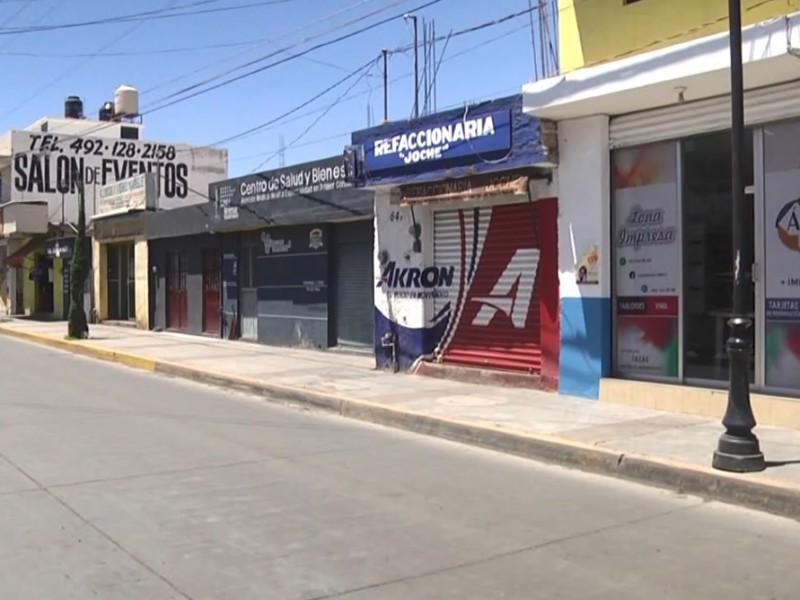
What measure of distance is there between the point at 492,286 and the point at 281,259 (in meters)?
8.00

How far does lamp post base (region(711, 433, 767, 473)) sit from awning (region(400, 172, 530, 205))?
18.0 feet

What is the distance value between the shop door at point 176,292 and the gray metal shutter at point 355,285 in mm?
8534

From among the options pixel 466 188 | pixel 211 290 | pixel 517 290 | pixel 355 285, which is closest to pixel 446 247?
pixel 466 188

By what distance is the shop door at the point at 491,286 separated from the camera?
12.8m

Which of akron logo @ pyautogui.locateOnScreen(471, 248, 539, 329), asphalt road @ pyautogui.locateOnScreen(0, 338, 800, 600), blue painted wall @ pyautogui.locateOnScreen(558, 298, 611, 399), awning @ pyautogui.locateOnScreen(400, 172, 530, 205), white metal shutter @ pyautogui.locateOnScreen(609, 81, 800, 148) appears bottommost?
asphalt road @ pyautogui.locateOnScreen(0, 338, 800, 600)

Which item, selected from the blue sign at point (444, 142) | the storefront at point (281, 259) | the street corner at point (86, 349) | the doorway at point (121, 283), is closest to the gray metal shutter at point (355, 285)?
the storefront at point (281, 259)

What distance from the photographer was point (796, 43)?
8.28 meters

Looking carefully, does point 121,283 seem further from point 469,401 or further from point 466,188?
point 469,401

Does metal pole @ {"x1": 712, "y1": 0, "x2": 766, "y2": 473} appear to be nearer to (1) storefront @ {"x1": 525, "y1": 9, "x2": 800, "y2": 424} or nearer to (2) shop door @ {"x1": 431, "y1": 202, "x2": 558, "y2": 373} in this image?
(1) storefront @ {"x1": 525, "y1": 9, "x2": 800, "y2": 424}

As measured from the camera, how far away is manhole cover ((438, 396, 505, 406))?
11336 mm

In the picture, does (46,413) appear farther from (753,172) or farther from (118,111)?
(118,111)

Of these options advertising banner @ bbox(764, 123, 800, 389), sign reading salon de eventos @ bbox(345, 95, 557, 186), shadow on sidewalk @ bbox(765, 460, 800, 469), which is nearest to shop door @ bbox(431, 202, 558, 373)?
sign reading salon de eventos @ bbox(345, 95, 557, 186)

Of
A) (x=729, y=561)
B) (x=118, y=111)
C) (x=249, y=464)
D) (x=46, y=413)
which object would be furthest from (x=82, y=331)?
(x=118, y=111)

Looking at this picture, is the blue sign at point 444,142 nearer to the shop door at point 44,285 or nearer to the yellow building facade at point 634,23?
the yellow building facade at point 634,23
